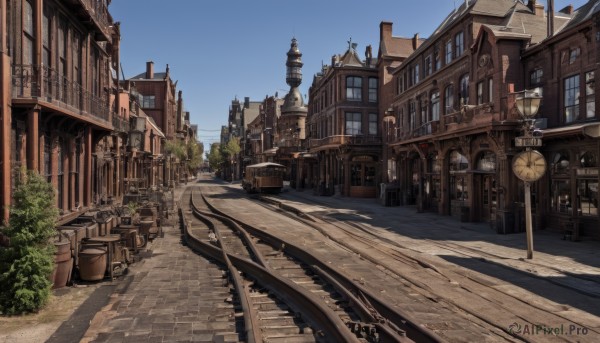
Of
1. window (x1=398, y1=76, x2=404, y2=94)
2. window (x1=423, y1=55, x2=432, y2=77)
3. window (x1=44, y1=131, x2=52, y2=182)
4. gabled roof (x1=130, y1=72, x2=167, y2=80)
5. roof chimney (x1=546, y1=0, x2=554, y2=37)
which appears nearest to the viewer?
window (x1=44, y1=131, x2=52, y2=182)

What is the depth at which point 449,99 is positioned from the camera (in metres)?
25.3

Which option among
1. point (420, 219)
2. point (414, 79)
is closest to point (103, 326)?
point (420, 219)

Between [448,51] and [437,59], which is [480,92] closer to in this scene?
[448,51]

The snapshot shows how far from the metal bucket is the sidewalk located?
9.36 meters

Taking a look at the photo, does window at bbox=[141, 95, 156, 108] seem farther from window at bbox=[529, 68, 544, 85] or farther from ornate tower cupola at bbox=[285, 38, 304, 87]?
window at bbox=[529, 68, 544, 85]

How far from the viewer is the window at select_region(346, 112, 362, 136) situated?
41.0 meters

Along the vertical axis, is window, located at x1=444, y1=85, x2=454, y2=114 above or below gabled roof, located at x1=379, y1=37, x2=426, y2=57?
below

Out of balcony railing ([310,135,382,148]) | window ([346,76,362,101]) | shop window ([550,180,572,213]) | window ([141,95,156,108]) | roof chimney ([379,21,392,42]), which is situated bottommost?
shop window ([550,180,572,213])

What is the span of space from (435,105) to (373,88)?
14.5 meters

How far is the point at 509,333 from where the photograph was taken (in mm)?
6887

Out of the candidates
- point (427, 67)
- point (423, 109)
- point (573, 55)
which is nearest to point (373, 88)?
point (423, 109)

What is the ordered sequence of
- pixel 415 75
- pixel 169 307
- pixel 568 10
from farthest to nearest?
pixel 415 75, pixel 568 10, pixel 169 307

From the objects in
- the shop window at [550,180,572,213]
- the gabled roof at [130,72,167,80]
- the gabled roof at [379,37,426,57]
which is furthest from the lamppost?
the gabled roof at [130,72,167,80]

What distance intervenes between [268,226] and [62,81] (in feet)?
34.5
